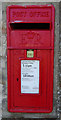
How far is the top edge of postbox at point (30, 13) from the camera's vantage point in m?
1.91

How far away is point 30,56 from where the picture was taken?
195 cm

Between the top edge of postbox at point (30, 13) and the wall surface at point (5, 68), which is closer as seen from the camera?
the top edge of postbox at point (30, 13)

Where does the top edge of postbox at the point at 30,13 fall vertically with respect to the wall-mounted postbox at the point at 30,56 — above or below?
above

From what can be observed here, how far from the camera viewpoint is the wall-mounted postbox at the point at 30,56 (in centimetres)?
191

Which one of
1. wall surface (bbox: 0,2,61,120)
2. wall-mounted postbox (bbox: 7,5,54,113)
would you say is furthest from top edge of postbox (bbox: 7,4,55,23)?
wall surface (bbox: 0,2,61,120)

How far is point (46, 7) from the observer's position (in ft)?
6.27

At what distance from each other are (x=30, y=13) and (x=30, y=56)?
626mm

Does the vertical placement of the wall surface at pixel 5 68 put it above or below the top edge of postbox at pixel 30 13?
below

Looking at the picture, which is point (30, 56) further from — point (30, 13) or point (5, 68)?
point (30, 13)

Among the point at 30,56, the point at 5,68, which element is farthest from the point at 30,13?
the point at 5,68

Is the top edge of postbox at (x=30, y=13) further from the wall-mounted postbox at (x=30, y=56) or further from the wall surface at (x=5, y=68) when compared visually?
the wall surface at (x=5, y=68)

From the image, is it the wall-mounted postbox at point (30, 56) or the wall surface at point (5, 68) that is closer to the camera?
the wall-mounted postbox at point (30, 56)

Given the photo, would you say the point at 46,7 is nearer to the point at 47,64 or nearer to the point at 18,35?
the point at 18,35

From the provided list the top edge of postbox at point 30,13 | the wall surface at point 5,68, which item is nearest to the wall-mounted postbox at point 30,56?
the top edge of postbox at point 30,13
